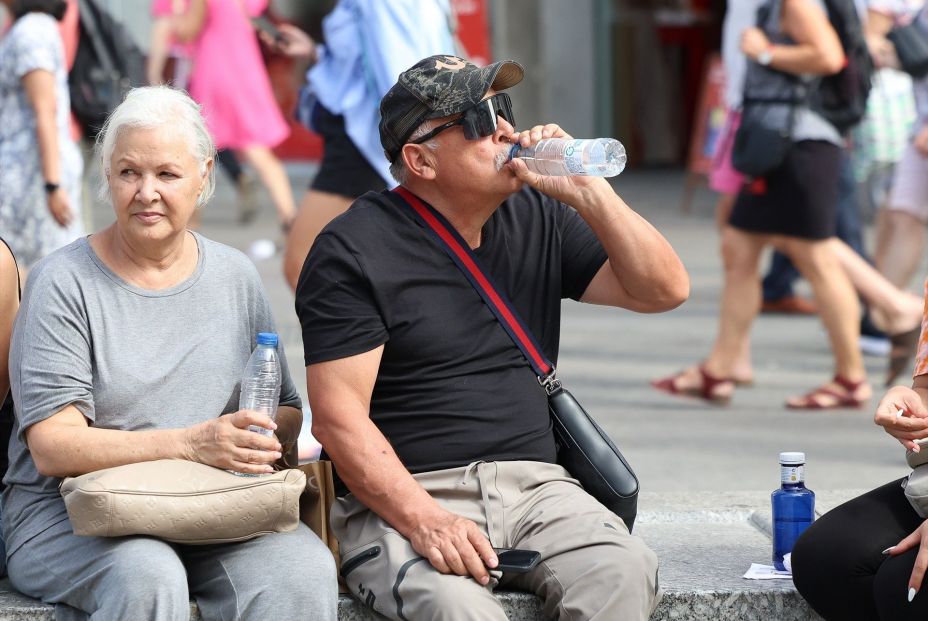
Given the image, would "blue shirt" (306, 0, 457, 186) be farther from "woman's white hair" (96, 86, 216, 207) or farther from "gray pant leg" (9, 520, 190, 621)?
"gray pant leg" (9, 520, 190, 621)

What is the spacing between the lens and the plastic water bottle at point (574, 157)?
3320 millimetres

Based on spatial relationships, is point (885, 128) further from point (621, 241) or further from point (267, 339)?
point (267, 339)

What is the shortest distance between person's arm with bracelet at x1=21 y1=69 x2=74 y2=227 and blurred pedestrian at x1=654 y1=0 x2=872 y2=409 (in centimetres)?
282

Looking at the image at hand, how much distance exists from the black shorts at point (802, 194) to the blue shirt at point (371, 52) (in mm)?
1609

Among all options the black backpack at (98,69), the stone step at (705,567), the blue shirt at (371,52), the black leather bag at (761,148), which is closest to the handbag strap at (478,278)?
the stone step at (705,567)

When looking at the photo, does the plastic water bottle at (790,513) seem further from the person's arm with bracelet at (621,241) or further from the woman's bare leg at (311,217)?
the woman's bare leg at (311,217)

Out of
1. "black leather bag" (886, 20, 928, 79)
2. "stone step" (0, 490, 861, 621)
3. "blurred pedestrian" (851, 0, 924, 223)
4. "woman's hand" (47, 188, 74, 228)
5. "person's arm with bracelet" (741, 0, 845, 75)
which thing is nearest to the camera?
"stone step" (0, 490, 861, 621)

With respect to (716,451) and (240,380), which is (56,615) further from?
(716,451)

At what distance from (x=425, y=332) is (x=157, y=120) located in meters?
0.75

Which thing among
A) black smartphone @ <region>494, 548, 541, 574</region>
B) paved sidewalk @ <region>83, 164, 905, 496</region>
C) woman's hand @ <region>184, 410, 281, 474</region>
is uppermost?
woman's hand @ <region>184, 410, 281, 474</region>

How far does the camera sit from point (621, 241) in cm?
345

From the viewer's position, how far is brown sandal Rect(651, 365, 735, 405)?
6.61 meters

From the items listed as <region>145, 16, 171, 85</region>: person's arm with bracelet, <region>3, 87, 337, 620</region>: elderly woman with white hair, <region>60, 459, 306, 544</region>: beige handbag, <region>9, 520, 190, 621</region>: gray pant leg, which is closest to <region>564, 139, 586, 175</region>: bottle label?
<region>3, 87, 337, 620</region>: elderly woman with white hair

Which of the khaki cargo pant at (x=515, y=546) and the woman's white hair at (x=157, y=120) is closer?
the khaki cargo pant at (x=515, y=546)
